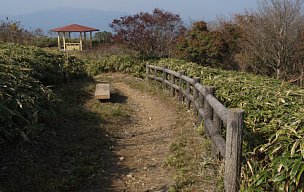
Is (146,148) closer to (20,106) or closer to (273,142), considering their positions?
(20,106)

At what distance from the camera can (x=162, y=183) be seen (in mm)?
4426

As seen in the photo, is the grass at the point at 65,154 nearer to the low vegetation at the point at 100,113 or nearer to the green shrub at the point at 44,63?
the low vegetation at the point at 100,113

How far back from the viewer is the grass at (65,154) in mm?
4242

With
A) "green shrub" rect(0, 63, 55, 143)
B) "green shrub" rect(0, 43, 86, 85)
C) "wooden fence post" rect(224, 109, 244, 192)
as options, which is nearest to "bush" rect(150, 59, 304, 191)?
"wooden fence post" rect(224, 109, 244, 192)

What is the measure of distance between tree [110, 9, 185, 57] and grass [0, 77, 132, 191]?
1000 cm

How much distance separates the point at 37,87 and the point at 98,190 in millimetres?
3177

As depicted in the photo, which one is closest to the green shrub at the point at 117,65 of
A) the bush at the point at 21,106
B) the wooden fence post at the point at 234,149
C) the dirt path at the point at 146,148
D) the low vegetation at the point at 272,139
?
the dirt path at the point at 146,148

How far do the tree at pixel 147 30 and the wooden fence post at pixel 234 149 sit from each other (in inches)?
568

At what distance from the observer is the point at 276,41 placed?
19250 millimetres

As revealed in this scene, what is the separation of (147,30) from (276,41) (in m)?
7.53

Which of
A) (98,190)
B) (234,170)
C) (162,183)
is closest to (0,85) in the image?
(98,190)

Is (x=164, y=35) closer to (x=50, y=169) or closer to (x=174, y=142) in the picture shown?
(x=174, y=142)

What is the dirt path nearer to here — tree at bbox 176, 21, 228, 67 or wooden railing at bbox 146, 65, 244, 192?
wooden railing at bbox 146, 65, 244, 192

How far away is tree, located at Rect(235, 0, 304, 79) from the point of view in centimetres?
1911
